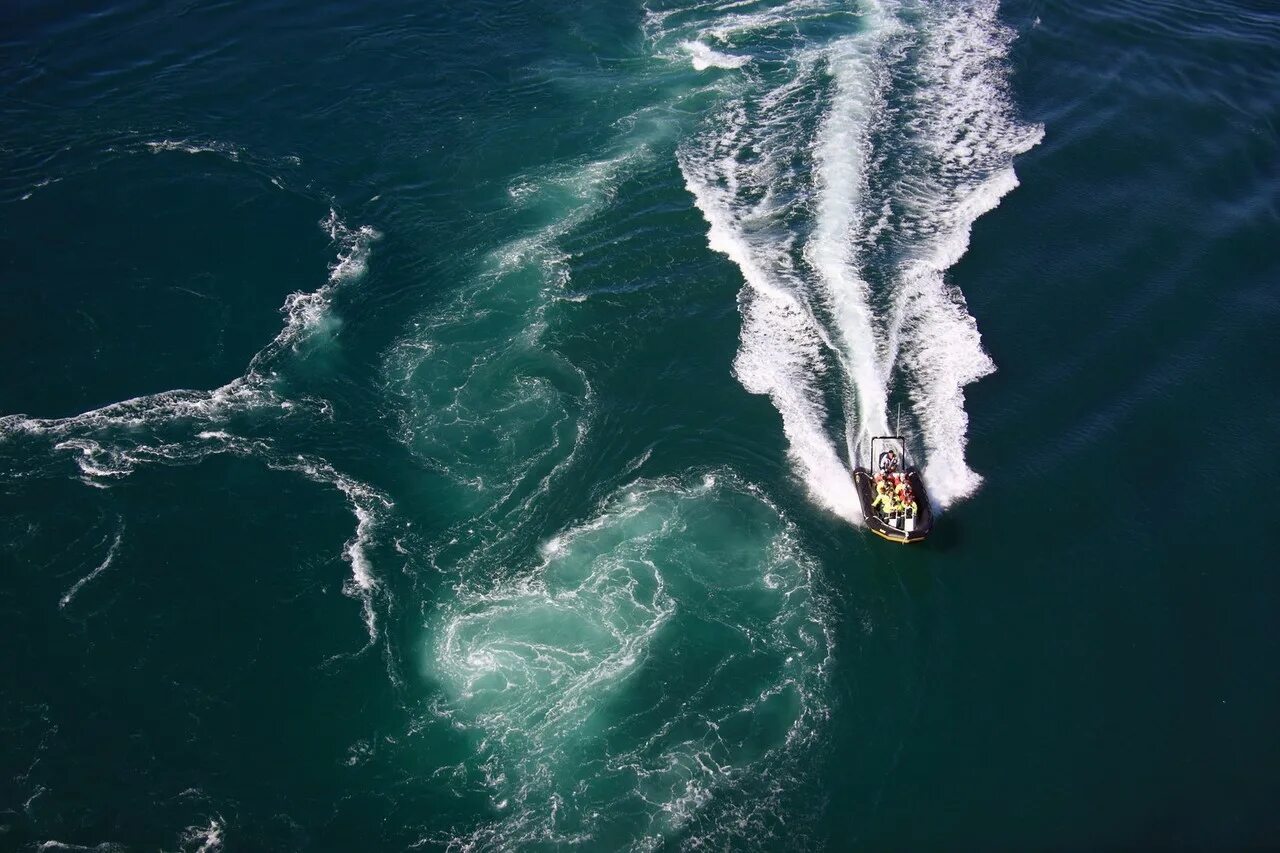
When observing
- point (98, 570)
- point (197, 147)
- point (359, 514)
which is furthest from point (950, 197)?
point (98, 570)

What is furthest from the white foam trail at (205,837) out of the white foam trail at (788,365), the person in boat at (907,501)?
the person in boat at (907,501)

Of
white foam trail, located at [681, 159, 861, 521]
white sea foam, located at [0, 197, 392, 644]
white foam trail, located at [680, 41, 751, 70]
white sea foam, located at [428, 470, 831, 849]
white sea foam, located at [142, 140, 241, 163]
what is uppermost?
white sea foam, located at [142, 140, 241, 163]

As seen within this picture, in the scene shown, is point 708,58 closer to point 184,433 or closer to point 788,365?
point 788,365

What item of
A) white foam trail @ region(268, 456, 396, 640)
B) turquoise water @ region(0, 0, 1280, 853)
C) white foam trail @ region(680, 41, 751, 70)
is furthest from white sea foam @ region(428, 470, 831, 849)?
white foam trail @ region(680, 41, 751, 70)

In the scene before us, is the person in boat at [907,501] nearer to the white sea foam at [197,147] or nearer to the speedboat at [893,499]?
the speedboat at [893,499]

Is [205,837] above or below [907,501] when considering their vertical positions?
below

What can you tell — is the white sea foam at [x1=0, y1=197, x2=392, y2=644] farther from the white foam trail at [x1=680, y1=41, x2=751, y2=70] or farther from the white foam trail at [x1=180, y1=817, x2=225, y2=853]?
the white foam trail at [x1=680, y1=41, x2=751, y2=70]
